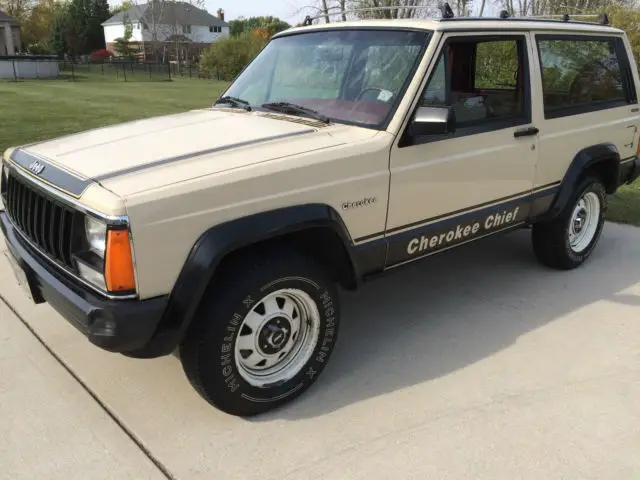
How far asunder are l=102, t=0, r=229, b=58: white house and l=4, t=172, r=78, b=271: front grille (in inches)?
1861

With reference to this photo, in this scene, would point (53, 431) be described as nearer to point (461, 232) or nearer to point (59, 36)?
point (461, 232)

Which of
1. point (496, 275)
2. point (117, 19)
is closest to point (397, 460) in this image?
point (496, 275)

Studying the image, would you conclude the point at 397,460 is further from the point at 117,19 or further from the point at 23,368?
the point at 117,19

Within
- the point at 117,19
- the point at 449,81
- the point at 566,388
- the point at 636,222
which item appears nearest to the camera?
the point at 566,388

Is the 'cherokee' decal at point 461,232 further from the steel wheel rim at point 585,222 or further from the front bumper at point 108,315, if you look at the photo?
the front bumper at point 108,315

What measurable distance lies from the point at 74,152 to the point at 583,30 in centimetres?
385

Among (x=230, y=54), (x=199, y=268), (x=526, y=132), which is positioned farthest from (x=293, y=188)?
(x=230, y=54)

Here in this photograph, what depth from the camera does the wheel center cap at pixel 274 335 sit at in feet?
9.83

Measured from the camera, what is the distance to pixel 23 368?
341 centimetres

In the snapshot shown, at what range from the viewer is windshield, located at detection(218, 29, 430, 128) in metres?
3.40

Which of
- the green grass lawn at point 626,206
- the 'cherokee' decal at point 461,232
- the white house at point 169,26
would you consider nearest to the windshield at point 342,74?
the 'cherokee' decal at point 461,232

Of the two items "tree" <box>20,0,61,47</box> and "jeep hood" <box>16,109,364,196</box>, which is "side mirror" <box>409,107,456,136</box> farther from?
"tree" <box>20,0,61,47</box>

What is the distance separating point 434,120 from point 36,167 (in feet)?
6.74

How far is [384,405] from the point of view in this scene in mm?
3123
